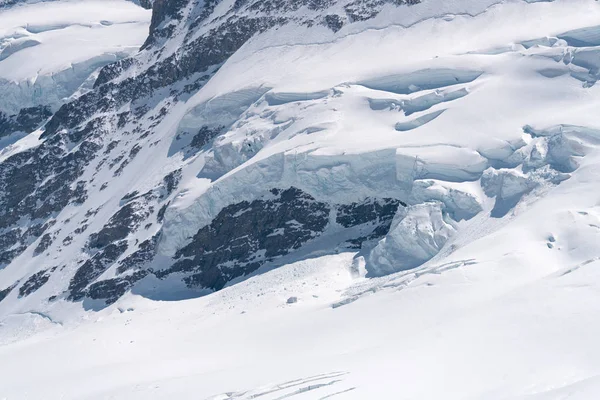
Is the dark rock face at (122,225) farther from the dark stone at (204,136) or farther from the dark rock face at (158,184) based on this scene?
the dark stone at (204,136)

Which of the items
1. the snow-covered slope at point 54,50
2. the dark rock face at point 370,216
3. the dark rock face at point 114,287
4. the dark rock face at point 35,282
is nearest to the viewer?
the dark rock face at point 370,216

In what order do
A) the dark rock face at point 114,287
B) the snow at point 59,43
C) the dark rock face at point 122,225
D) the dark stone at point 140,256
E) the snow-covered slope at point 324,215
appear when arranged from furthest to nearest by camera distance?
1. the snow at point 59,43
2. the dark rock face at point 122,225
3. the dark stone at point 140,256
4. the dark rock face at point 114,287
5. the snow-covered slope at point 324,215

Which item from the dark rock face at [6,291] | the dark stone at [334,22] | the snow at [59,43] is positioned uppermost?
the dark stone at [334,22]

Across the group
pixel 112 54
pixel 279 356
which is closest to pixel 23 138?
pixel 112 54

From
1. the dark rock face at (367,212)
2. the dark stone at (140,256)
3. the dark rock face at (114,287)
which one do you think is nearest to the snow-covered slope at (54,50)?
the dark stone at (140,256)

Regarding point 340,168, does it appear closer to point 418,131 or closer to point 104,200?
point 418,131

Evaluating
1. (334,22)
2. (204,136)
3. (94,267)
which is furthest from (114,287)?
(334,22)

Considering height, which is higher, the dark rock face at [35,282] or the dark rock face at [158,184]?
the dark rock face at [158,184]
